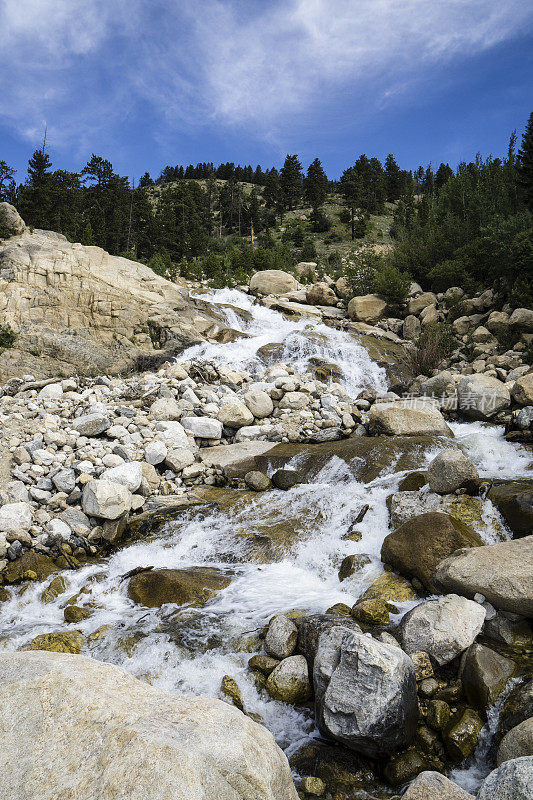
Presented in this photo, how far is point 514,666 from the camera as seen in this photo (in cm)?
450

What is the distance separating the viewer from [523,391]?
11508 mm

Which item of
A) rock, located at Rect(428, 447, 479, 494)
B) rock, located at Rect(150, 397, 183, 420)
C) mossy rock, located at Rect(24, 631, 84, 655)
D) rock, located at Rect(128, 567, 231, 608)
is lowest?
mossy rock, located at Rect(24, 631, 84, 655)

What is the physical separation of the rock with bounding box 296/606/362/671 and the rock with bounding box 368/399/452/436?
719 centimetres

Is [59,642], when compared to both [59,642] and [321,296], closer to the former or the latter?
[59,642]

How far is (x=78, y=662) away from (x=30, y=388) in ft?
41.7

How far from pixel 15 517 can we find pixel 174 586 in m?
3.49

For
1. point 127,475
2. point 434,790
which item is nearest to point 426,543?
point 434,790

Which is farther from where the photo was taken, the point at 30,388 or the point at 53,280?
the point at 53,280

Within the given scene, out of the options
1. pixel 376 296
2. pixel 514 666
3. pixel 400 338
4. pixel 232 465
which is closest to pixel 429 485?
pixel 514 666

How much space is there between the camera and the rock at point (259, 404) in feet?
43.4

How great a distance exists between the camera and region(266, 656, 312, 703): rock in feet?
15.0

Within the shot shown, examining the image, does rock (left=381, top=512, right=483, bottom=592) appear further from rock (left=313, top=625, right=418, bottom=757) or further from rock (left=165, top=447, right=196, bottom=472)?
rock (left=165, top=447, right=196, bottom=472)

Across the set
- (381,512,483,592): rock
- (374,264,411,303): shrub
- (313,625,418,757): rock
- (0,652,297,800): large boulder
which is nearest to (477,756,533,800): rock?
(313,625,418,757): rock

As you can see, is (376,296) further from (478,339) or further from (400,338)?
(478,339)
